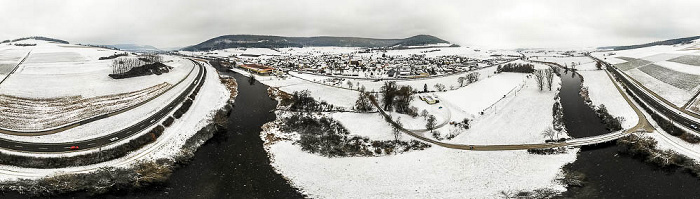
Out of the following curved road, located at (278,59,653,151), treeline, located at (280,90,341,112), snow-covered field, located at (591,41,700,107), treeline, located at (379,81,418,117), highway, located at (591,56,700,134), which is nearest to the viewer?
curved road, located at (278,59,653,151)

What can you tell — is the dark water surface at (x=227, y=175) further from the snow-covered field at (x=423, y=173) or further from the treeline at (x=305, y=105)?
the treeline at (x=305, y=105)

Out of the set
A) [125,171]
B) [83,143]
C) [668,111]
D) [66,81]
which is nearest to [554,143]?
[668,111]

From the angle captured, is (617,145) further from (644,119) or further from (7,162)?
(7,162)

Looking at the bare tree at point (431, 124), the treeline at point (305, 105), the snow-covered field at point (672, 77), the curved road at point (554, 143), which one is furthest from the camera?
the treeline at point (305, 105)

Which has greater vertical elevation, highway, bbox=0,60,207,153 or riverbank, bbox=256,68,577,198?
highway, bbox=0,60,207,153

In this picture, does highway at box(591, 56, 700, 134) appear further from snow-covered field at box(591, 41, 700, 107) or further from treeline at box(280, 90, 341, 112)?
treeline at box(280, 90, 341, 112)

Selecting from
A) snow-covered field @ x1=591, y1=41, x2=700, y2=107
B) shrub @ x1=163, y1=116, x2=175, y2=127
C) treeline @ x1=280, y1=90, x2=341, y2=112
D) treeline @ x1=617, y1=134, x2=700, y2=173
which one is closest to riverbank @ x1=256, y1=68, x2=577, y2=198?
treeline @ x1=617, y1=134, x2=700, y2=173

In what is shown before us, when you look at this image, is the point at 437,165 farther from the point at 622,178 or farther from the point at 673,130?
the point at 673,130

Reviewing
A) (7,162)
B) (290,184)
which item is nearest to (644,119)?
(290,184)

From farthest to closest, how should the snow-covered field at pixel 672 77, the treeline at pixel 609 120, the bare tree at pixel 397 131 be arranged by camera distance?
the snow-covered field at pixel 672 77 → the treeline at pixel 609 120 → the bare tree at pixel 397 131

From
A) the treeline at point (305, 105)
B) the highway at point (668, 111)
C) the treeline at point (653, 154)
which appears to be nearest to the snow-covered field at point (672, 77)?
the highway at point (668, 111)

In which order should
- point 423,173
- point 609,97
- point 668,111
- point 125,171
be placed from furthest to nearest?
point 609,97 < point 668,111 < point 423,173 < point 125,171
